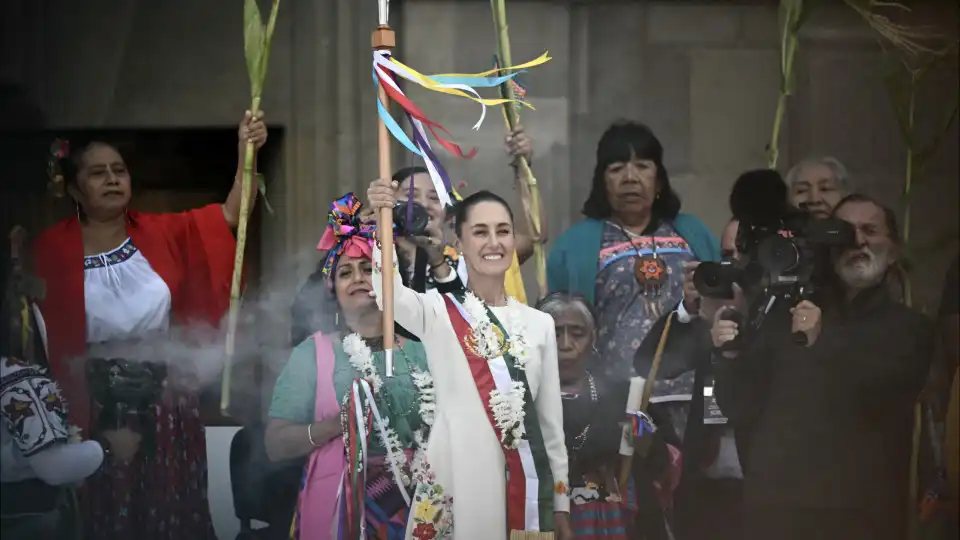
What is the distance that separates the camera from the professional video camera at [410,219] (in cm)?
468

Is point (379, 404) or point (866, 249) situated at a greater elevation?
point (866, 249)

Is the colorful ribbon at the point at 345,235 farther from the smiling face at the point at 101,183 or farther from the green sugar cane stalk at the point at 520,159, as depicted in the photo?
the smiling face at the point at 101,183

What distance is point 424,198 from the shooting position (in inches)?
186

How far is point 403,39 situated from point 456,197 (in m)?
0.62

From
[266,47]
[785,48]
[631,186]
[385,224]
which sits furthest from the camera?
[785,48]

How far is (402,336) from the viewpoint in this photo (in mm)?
4637

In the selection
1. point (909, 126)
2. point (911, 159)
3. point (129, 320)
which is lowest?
point (129, 320)

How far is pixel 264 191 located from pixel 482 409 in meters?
1.11

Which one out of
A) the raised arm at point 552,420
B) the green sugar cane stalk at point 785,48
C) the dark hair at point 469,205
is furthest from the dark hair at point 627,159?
the raised arm at point 552,420

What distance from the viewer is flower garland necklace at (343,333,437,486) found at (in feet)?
15.0

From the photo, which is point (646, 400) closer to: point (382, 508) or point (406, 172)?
point (382, 508)

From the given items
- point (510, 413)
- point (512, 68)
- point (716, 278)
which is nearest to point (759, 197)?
point (716, 278)

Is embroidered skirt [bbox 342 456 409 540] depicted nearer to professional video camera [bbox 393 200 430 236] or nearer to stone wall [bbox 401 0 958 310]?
professional video camera [bbox 393 200 430 236]

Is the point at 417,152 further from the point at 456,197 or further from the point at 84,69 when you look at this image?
the point at 84,69
